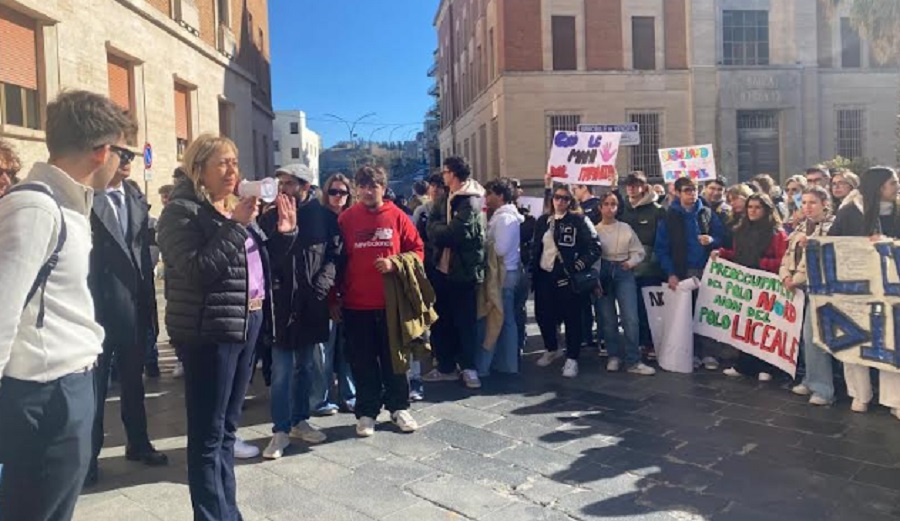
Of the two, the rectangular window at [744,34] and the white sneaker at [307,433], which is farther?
the rectangular window at [744,34]

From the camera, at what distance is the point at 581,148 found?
11.0 m

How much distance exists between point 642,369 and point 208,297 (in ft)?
16.3

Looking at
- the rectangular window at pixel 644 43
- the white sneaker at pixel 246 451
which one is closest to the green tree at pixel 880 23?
the rectangular window at pixel 644 43

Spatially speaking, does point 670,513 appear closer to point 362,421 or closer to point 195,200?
point 362,421

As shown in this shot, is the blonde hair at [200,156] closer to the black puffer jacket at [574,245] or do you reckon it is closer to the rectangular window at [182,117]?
the black puffer jacket at [574,245]

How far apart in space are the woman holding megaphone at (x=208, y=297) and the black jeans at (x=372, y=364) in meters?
1.85

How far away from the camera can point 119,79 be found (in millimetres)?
16125

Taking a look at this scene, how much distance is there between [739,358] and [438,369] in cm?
300

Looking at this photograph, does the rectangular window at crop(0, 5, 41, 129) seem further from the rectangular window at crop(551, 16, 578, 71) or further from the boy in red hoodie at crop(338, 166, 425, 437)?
the rectangular window at crop(551, 16, 578, 71)

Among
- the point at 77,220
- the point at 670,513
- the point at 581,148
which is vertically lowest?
the point at 670,513

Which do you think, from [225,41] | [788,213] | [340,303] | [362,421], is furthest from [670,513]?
[225,41]

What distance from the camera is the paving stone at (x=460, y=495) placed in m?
4.05

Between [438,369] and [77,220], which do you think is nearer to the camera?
[77,220]

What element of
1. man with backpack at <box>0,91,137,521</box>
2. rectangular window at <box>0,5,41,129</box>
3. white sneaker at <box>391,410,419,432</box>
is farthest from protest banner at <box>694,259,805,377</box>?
rectangular window at <box>0,5,41,129</box>
